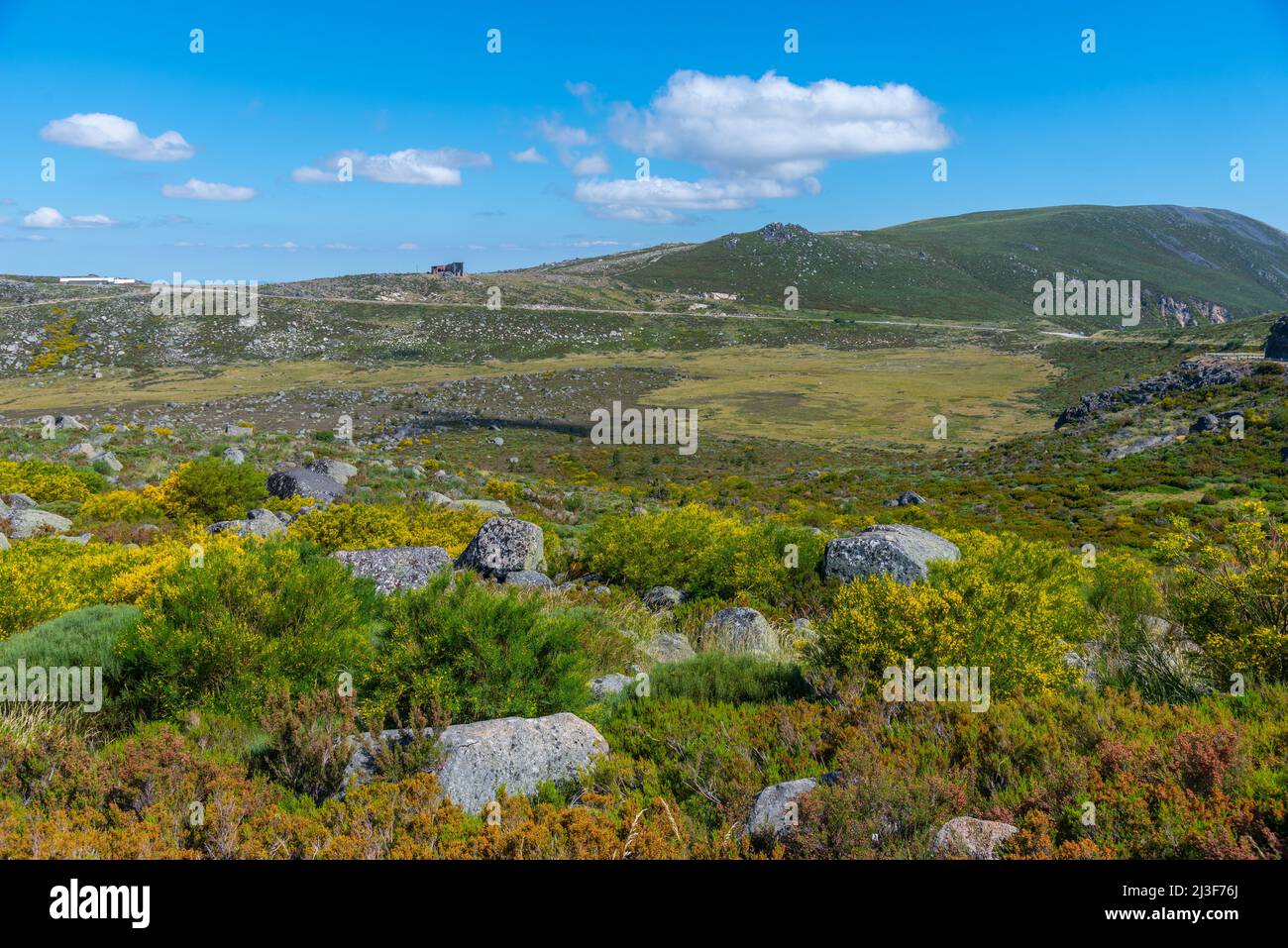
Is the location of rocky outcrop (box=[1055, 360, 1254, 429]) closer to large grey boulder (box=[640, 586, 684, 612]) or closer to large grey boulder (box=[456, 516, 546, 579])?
large grey boulder (box=[640, 586, 684, 612])

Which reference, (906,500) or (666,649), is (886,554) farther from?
(906,500)

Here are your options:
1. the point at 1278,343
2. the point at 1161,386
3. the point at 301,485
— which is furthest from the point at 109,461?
the point at 1278,343

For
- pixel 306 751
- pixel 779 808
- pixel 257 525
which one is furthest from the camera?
pixel 257 525

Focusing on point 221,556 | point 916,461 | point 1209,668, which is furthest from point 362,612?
point 916,461

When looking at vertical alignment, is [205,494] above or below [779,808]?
above

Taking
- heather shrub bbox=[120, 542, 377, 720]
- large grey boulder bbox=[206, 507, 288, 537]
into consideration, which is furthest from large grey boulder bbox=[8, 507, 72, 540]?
heather shrub bbox=[120, 542, 377, 720]

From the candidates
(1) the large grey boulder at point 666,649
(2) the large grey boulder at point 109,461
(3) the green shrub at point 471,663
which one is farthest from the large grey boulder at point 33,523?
(1) the large grey boulder at point 666,649
